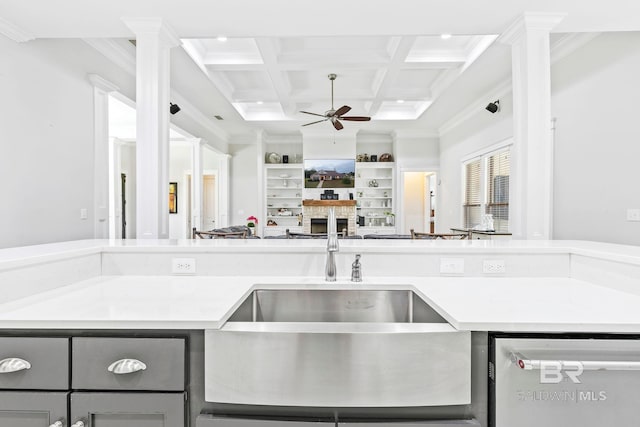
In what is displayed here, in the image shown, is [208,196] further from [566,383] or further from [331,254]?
[566,383]

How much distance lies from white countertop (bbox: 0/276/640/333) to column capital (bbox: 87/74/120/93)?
9.99 ft

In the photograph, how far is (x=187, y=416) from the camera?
100 centimetres

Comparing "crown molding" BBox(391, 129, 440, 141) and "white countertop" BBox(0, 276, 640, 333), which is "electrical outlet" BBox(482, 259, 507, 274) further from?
"crown molding" BBox(391, 129, 440, 141)

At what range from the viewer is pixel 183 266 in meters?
1.65

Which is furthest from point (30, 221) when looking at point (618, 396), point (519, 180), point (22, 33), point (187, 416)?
point (519, 180)

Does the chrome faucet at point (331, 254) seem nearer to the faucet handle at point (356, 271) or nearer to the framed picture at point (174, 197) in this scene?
the faucet handle at point (356, 271)

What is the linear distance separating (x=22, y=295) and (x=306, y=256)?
1.08 meters

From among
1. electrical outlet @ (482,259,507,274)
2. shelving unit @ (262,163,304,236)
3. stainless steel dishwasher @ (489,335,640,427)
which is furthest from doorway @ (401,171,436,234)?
stainless steel dishwasher @ (489,335,640,427)

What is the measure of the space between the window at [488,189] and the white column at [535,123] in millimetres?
2540

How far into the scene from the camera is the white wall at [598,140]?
127 inches

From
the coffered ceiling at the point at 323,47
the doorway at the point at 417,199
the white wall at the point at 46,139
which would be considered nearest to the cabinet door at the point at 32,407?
the white wall at the point at 46,139

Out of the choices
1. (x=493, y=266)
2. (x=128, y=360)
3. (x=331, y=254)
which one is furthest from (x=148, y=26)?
(x=493, y=266)

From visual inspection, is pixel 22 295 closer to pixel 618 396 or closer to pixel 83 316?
pixel 83 316

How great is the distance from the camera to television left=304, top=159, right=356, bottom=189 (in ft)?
27.1
